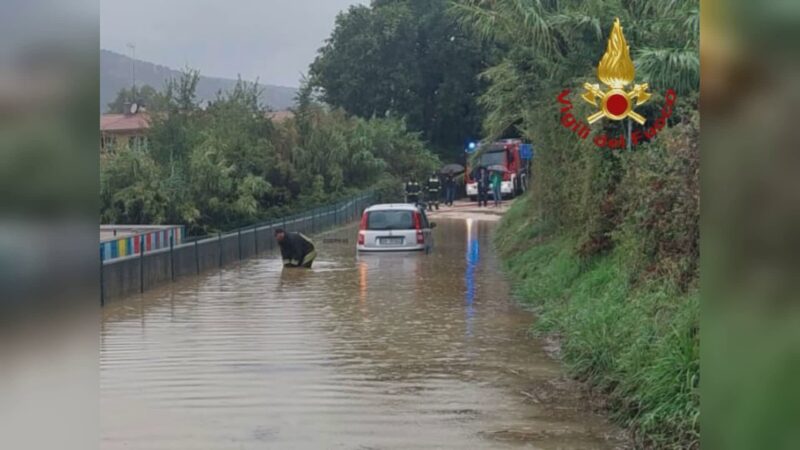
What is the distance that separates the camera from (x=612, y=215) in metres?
14.0

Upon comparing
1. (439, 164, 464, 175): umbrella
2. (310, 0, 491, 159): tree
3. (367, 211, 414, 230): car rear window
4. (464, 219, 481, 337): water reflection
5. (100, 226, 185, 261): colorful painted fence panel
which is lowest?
(464, 219, 481, 337): water reflection

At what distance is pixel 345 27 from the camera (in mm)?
61844

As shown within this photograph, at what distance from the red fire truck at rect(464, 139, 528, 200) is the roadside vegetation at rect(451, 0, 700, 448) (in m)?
21.7

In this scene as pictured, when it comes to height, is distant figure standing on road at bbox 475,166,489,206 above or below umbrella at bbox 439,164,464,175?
below

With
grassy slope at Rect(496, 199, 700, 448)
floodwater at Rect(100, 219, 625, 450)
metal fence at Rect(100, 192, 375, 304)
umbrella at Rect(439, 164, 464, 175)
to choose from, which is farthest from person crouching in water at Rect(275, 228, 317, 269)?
umbrella at Rect(439, 164, 464, 175)

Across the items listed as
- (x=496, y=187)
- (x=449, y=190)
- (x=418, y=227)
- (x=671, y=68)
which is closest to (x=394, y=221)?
(x=418, y=227)

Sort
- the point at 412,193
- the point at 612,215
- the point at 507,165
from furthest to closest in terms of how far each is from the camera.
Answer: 1. the point at 507,165
2. the point at 412,193
3. the point at 612,215

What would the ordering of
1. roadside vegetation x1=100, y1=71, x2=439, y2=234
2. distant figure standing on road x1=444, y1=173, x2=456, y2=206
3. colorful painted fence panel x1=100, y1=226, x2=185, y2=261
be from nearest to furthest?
colorful painted fence panel x1=100, y1=226, x2=185, y2=261 < roadside vegetation x1=100, y1=71, x2=439, y2=234 < distant figure standing on road x1=444, y1=173, x2=456, y2=206

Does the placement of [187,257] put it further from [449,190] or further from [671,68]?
[449,190]

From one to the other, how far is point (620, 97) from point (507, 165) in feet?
117

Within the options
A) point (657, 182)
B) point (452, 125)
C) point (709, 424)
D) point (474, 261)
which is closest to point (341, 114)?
point (452, 125)

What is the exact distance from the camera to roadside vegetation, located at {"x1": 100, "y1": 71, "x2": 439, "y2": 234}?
2611 centimetres

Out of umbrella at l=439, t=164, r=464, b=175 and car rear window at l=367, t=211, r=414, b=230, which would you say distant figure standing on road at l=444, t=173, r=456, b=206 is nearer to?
umbrella at l=439, t=164, r=464, b=175

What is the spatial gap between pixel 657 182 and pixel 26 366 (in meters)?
9.11
